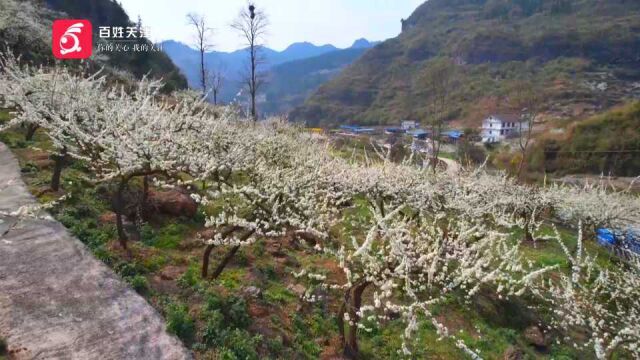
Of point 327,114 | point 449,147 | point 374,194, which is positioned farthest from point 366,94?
point 374,194

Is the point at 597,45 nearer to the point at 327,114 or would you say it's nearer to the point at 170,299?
the point at 327,114

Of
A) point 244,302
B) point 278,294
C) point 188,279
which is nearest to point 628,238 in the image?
point 278,294

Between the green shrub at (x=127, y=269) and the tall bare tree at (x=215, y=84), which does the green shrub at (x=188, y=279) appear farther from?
the tall bare tree at (x=215, y=84)

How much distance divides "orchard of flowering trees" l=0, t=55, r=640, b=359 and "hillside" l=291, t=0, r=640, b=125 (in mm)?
108575

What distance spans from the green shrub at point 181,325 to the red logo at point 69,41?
120ft

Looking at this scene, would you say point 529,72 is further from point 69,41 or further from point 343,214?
point 343,214

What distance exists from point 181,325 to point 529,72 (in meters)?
168

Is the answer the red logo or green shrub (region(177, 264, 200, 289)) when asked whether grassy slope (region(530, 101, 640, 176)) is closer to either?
the red logo

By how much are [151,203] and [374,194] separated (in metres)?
8.67

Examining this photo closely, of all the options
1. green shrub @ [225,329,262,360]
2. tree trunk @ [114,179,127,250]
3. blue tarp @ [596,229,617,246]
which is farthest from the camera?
blue tarp @ [596,229,617,246]

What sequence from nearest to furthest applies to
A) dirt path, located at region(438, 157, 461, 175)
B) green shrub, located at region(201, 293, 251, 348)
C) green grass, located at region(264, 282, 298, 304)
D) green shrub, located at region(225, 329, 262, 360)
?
1. green shrub, located at region(225, 329, 262, 360)
2. green shrub, located at region(201, 293, 251, 348)
3. green grass, located at region(264, 282, 298, 304)
4. dirt path, located at region(438, 157, 461, 175)

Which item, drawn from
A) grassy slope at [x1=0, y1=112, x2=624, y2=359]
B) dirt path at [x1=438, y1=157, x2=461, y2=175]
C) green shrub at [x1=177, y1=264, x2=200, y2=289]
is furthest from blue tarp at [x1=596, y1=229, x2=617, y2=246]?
green shrub at [x1=177, y1=264, x2=200, y2=289]

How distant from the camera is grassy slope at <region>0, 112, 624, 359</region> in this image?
9.72 meters

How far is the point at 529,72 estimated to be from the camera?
501ft
